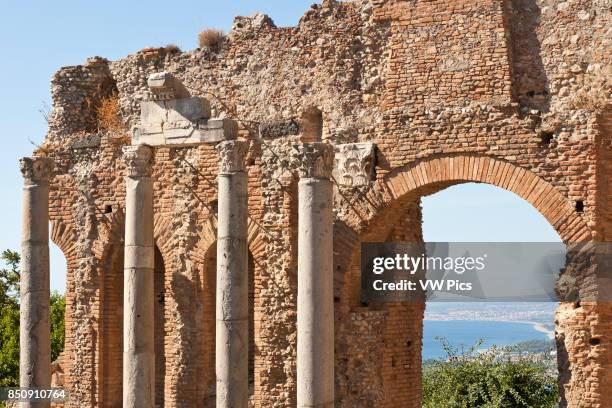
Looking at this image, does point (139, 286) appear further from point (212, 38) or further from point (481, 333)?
point (481, 333)

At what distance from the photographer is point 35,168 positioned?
1773cm

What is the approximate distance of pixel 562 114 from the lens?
15.1 m

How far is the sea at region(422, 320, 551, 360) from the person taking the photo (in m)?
82.7

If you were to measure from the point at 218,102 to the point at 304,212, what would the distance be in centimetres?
471

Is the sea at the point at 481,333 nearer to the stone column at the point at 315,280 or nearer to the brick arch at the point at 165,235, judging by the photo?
the brick arch at the point at 165,235

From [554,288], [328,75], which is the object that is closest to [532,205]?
[554,288]

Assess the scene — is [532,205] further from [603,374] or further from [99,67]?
[99,67]

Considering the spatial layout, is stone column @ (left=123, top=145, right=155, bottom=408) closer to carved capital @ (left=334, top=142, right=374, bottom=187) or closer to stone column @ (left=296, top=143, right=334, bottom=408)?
stone column @ (left=296, top=143, right=334, bottom=408)

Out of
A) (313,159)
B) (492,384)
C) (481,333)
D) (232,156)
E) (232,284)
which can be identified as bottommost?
(492,384)

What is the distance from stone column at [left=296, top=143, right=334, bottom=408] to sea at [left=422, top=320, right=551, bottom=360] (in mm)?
63406

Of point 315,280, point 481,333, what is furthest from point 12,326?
point 481,333

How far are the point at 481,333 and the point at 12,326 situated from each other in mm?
69643

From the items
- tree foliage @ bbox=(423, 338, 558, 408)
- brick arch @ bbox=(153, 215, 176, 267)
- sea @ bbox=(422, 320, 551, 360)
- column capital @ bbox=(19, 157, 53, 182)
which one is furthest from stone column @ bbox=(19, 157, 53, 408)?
sea @ bbox=(422, 320, 551, 360)

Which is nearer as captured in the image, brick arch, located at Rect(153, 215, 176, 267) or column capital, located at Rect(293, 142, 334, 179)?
column capital, located at Rect(293, 142, 334, 179)
